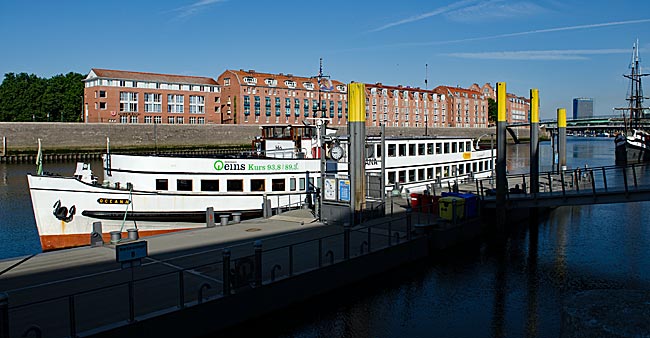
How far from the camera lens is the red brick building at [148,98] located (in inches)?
3910

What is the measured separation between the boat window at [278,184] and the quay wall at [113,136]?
211ft

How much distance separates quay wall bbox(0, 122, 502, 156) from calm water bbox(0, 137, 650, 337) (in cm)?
5748

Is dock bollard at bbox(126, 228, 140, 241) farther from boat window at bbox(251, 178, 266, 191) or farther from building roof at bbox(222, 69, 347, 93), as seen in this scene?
building roof at bbox(222, 69, 347, 93)

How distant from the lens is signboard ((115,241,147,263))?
11984mm

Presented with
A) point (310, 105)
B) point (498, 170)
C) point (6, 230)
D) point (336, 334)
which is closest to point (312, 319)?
point (336, 334)

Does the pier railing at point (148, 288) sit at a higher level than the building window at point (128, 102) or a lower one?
lower

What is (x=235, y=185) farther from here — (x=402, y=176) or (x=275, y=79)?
(x=275, y=79)

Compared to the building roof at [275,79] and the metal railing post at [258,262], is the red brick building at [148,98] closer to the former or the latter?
the building roof at [275,79]

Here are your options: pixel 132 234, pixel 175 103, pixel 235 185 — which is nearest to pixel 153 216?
pixel 235 185

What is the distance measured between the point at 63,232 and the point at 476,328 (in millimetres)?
18637

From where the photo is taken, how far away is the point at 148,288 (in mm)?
13695

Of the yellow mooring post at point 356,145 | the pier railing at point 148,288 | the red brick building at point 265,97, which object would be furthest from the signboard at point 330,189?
the red brick building at point 265,97

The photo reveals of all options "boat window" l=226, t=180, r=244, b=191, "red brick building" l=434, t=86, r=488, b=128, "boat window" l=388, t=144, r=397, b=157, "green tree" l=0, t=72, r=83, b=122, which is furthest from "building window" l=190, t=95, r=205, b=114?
"boat window" l=226, t=180, r=244, b=191

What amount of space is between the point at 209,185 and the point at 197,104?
88687 millimetres
